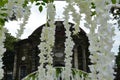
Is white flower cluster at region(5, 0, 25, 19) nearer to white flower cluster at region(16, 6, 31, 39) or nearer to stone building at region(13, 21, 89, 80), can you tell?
white flower cluster at region(16, 6, 31, 39)

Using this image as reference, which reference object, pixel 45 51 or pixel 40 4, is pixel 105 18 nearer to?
pixel 45 51

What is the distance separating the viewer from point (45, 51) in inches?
113

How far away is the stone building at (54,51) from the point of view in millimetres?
29953

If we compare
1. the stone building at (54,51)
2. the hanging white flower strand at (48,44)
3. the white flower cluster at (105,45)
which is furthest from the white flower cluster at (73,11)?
the stone building at (54,51)

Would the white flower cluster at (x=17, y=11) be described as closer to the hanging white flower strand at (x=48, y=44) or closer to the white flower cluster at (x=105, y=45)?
the hanging white flower strand at (x=48, y=44)

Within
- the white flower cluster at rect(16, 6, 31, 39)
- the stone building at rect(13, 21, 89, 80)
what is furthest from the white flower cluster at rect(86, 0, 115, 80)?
the stone building at rect(13, 21, 89, 80)

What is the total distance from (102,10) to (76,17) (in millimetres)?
989

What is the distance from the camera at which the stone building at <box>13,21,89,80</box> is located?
30.0 metres

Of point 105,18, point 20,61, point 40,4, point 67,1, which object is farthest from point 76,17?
point 20,61

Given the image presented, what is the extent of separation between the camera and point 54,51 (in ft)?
98.5

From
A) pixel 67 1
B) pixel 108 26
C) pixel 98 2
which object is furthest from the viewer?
pixel 67 1

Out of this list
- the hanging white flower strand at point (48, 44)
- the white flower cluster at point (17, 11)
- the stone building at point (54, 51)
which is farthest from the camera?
the stone building at point (54, 51)

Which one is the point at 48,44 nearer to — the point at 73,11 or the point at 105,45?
the point at 73,11

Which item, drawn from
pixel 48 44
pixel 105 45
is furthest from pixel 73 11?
pixel 105 45
